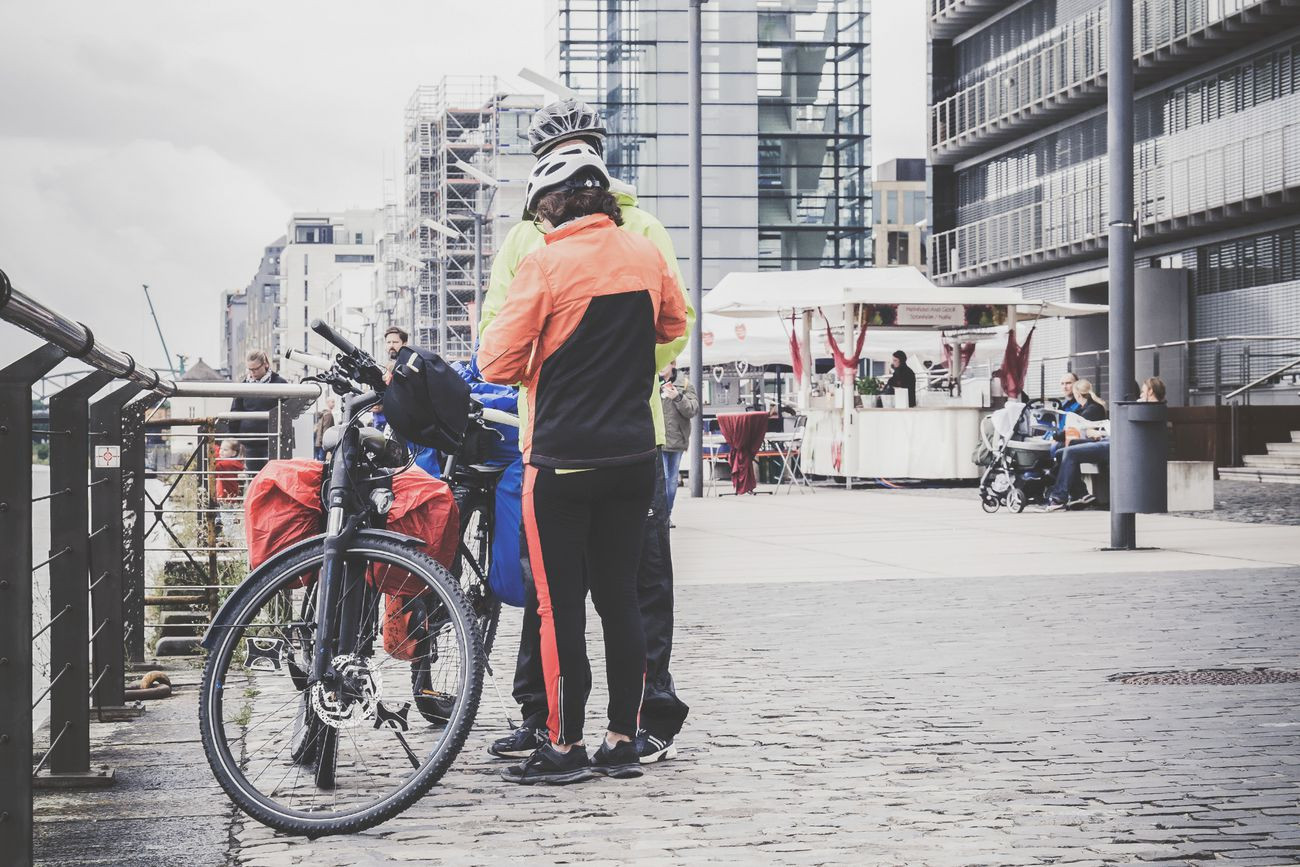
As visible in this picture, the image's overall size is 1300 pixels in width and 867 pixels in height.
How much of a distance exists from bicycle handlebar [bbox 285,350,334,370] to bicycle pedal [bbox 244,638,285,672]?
0.79 m

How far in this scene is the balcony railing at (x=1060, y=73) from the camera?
35.8 metres

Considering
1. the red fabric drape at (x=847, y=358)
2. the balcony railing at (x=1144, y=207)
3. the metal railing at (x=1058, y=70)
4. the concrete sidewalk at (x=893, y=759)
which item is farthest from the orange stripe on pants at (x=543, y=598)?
the metal railing at (x=1058, y=70)

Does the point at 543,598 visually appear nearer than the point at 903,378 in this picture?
Yes

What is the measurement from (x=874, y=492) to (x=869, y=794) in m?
21.0

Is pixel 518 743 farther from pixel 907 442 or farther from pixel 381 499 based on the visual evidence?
pixel 907 442

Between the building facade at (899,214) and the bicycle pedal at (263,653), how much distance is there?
103m

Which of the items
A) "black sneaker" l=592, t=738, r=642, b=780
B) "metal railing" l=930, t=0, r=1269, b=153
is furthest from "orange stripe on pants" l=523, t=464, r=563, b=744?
"metal railing" l=930, t=0, r=1269, b=153

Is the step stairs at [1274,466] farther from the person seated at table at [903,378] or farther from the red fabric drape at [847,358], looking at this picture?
the red fabric drape at [847,358]

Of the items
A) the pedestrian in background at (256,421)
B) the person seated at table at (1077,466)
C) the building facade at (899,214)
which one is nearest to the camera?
the pedestrian in background at (256,421)

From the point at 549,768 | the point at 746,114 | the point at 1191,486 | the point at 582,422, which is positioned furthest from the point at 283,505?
the point at 746,114

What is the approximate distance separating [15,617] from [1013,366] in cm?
2591

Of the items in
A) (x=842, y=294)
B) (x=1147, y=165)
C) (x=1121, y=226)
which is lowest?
(x=1121, y=226)

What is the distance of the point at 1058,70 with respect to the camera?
42062 mm

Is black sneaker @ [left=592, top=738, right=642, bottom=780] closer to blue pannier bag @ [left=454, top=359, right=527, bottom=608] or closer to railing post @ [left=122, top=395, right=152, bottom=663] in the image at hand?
blue pannier bag @ [left=454, top=359, right=527, bottom=608]
